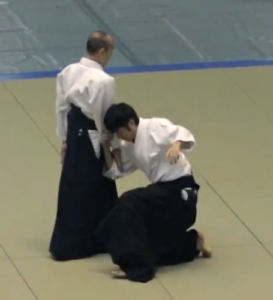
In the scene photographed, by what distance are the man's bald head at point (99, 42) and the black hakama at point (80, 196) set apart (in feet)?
1.11

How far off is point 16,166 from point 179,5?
4.02 m

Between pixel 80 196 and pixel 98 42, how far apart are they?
0.86m

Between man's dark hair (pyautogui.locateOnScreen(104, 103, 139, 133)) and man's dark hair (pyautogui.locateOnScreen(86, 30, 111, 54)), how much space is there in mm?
331

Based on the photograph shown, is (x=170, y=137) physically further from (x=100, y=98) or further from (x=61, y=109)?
(x=61, y=109)

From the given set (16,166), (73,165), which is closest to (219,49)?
(16,166)

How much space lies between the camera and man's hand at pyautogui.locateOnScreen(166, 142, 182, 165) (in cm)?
549

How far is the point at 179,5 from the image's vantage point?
10625mm

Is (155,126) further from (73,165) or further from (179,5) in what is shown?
(179,5)

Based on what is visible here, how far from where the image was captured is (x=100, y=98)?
570cm

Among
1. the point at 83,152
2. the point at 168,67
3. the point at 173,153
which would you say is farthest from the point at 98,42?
the point at 168,67

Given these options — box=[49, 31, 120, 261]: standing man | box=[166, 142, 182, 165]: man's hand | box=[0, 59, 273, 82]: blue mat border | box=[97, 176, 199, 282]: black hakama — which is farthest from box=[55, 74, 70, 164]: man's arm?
box=[0, 59, 273, 82]: blue mat border

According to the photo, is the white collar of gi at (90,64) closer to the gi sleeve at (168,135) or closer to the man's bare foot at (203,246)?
the gi sleeve at (168,135)

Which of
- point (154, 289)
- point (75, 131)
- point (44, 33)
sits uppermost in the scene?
point (75, 131)

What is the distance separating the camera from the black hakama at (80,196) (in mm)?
5836
